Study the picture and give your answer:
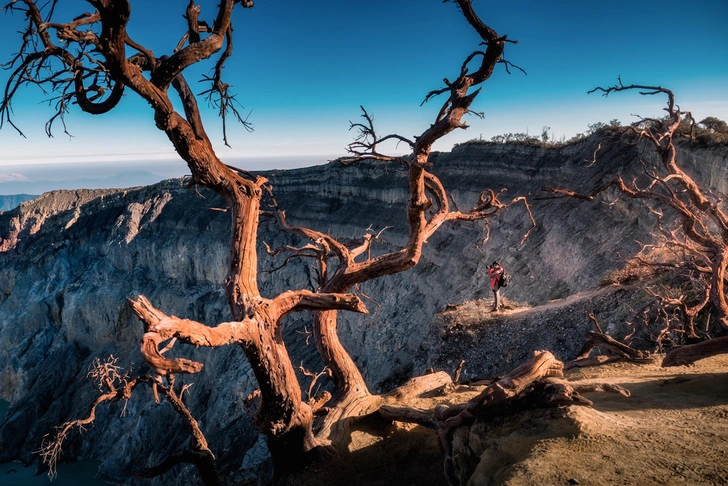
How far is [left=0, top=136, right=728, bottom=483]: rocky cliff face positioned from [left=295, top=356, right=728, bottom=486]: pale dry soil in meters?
3.21

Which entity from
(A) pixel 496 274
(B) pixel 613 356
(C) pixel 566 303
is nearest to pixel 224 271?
(A) pixel 496 274

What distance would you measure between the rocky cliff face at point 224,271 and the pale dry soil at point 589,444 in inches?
126

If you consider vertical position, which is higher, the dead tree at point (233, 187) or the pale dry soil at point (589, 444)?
the dead tree at point (233, 187)

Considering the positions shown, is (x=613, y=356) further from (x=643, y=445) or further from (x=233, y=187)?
(x=233, y=187)

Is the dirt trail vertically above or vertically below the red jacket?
below

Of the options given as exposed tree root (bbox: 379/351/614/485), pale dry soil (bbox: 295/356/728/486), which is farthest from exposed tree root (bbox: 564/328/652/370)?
exposed tree root (bbox: 379/351/614/485)

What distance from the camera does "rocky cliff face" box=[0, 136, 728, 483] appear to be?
1908 cm

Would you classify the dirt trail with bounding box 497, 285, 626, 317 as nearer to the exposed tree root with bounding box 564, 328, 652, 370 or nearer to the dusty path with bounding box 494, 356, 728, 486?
the exposed tree root with bounding box 564, 328, 652, 370

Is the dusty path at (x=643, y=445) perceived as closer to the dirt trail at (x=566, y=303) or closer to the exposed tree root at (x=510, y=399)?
the exposed tree root at (x=510, y=399)

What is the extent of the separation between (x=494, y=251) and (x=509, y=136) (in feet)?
26.0

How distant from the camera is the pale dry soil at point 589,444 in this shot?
3.65 metres

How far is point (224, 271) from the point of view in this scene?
3478 cm

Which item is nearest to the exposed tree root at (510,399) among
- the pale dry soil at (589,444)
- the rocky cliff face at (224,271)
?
the pale dry soil at (589,444)

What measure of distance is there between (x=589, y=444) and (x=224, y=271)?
33145 mm
